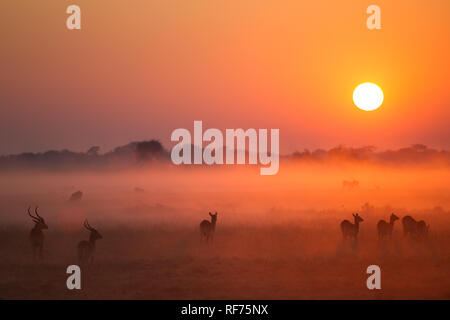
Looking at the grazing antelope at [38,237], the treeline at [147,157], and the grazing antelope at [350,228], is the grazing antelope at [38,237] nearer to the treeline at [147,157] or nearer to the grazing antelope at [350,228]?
the treeline at [147,157]

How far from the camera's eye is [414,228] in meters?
12.0

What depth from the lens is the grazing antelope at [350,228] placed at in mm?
11781

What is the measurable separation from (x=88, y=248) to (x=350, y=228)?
17.0 feet

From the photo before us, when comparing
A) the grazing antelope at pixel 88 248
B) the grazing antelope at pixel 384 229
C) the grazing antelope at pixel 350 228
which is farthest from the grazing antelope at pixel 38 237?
the grazing antelope at pixel 384 229

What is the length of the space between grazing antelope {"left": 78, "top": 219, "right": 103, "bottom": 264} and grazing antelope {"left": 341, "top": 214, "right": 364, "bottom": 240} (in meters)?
4.87

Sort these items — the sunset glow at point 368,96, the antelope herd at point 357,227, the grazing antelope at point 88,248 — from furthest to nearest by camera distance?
1. the sunset glow at point 368,96
2. the antelope herd at point 357,227
3. the grazing antelope at point 88,248

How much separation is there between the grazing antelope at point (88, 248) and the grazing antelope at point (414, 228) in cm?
619

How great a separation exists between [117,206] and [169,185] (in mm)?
1189

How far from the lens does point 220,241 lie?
11.9m

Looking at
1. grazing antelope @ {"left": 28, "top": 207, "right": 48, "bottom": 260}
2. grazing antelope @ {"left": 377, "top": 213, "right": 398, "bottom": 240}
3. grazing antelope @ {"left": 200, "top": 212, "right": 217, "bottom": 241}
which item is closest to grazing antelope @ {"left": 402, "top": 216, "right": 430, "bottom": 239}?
grazing antelope @ {"left": 377, "top": 213, "right": 398, "bottom": 240}

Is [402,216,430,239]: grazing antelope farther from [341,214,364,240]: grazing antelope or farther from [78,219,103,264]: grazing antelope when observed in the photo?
[78,219,103,264]: grazing antelope

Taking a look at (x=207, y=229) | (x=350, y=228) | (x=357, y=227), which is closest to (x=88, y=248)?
(x=207, y=229)

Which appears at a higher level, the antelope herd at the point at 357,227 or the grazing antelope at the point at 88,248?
the antelope herd at the point at 357,227
